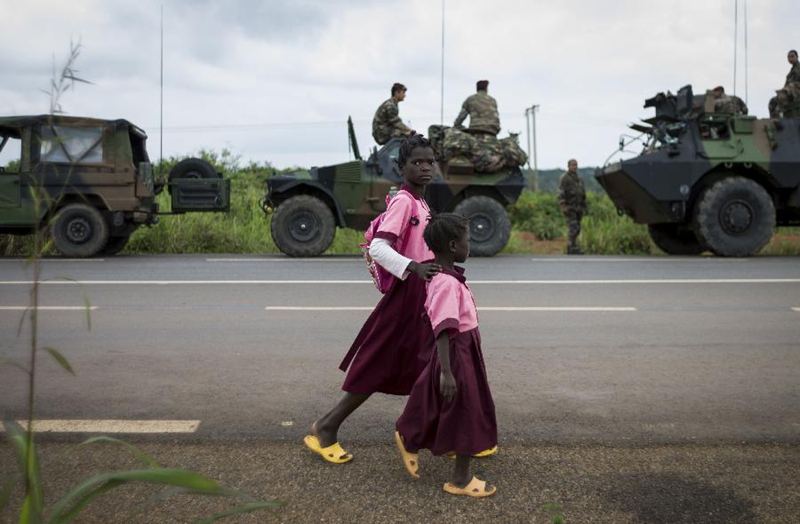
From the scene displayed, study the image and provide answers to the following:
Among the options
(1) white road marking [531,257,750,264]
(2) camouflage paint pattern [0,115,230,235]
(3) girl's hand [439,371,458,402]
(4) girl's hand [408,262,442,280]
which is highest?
(2) camouflage paint pattern [0,115,230,235]

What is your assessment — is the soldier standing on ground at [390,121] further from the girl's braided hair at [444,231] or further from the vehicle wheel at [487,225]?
the girl's braided hair at [444,231]

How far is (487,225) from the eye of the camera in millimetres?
13906

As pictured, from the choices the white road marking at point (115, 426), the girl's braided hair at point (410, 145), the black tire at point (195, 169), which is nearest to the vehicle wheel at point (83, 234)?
the black tire at point (195, 169)

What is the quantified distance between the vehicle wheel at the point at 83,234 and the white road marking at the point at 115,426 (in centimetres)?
1021

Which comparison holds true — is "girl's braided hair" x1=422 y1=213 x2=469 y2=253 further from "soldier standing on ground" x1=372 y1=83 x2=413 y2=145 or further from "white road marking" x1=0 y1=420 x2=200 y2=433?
"soldier standing on ground" x1=372 y1=83 x2=413 y2=145

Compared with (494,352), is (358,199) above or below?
above

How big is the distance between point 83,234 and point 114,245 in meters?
1.37

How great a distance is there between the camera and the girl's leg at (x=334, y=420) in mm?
3586

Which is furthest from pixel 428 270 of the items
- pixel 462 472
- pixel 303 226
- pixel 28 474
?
pixel 303 226

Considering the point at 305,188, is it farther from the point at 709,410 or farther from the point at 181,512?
the point at 181,512

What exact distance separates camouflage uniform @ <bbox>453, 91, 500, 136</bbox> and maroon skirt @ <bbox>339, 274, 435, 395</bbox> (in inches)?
433

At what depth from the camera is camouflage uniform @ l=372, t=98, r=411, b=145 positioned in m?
13.6

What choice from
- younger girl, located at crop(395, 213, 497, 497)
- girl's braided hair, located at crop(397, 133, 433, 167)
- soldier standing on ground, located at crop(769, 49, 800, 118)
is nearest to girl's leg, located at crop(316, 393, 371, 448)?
younger girl, located at crop(395, 213, 497, 497)

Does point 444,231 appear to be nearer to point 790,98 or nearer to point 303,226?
point 303,226
